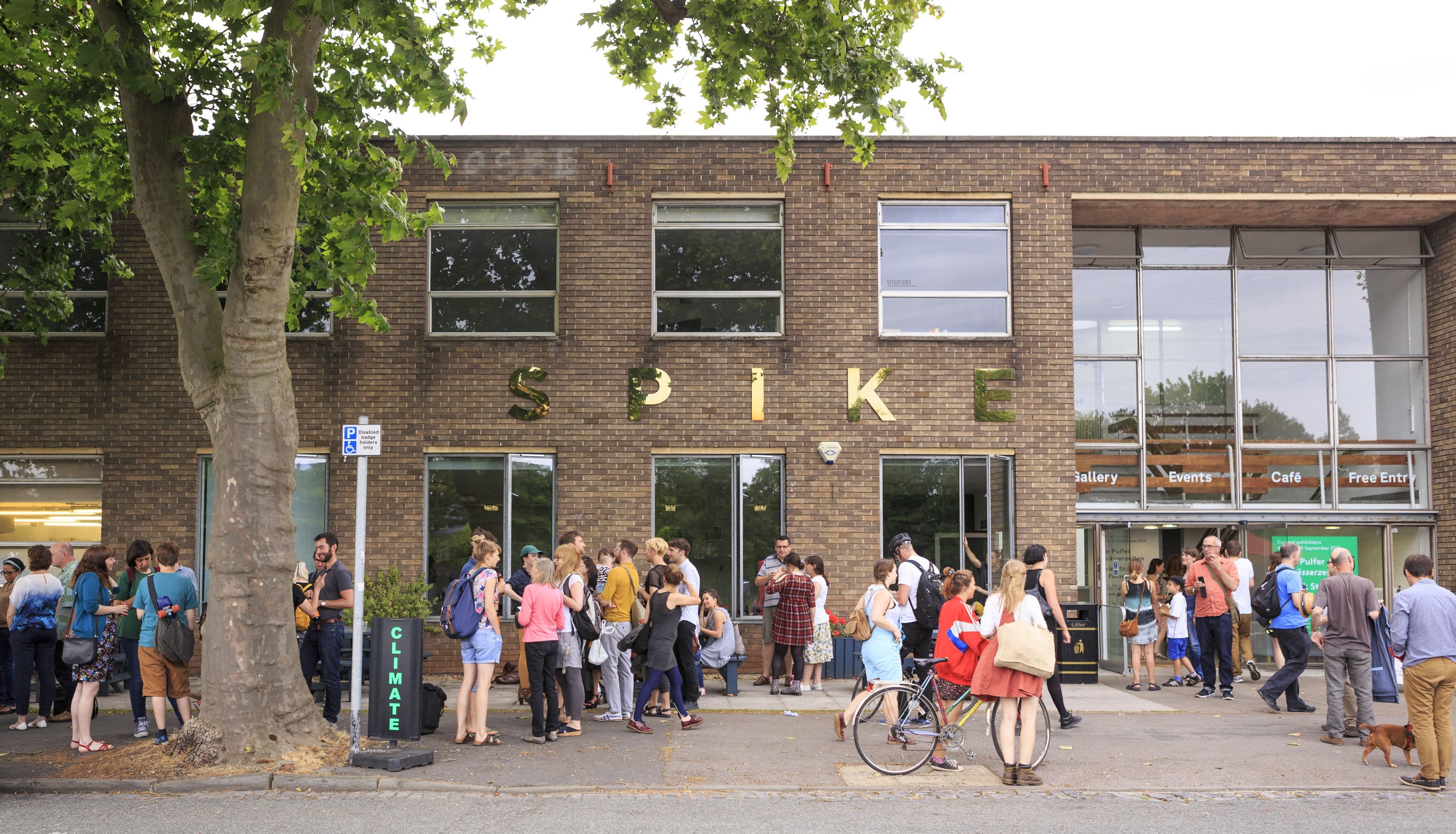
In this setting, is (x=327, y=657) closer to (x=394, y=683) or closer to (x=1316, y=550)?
(x=394, y=683)

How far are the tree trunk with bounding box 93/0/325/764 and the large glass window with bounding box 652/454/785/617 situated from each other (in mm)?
6337

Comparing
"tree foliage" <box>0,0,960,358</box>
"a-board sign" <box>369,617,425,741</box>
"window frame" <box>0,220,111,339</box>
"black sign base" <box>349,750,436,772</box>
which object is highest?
"tree foliage" <box>0,0,960,358</box>

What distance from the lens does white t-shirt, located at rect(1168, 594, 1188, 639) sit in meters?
13.5

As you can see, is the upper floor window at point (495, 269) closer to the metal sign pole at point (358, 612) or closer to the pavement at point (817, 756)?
the pavement at point (817, 756)

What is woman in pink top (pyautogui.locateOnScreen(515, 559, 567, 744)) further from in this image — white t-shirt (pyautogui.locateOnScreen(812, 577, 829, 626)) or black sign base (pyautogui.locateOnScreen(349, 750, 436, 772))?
white t-shirt (pyautogui.locateOnScreen(812, 577, 829, 626))

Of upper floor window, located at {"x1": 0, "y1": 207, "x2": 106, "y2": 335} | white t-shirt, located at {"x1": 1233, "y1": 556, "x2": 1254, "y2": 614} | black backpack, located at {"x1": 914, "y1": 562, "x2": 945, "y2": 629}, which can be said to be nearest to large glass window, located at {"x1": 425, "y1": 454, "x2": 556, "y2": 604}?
upper floor window, located at {"x1": 0, "y1": 207, "x2": 106, "y2": 335}

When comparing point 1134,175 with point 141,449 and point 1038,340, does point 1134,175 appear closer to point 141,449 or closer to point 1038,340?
point 1038,340

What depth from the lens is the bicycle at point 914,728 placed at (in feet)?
29.0

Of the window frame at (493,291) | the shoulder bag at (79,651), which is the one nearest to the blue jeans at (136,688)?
the shoulder bag at (79,651)

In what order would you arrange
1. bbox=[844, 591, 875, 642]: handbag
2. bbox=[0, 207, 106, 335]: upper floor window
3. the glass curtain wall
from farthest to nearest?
1. the glass curtain wall
2. bbox=[0, 207, 106, 335]: upper floor window
3. bbox=[844, 591, 875, 642]: handbag

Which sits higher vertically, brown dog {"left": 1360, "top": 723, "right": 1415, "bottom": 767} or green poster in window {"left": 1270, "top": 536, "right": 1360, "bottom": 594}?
green poster in window {"left": 1270, "top": 536, "right": 1360, "bottom": 594}

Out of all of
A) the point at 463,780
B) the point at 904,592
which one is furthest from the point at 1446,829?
the point at 463,780

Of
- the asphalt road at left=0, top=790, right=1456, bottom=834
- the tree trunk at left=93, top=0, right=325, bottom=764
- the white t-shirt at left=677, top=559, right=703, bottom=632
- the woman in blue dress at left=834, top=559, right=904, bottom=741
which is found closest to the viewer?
the asphalt road at left=0, top=790, right=1456, bottom=834

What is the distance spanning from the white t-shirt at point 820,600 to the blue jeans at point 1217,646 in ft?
14.1
